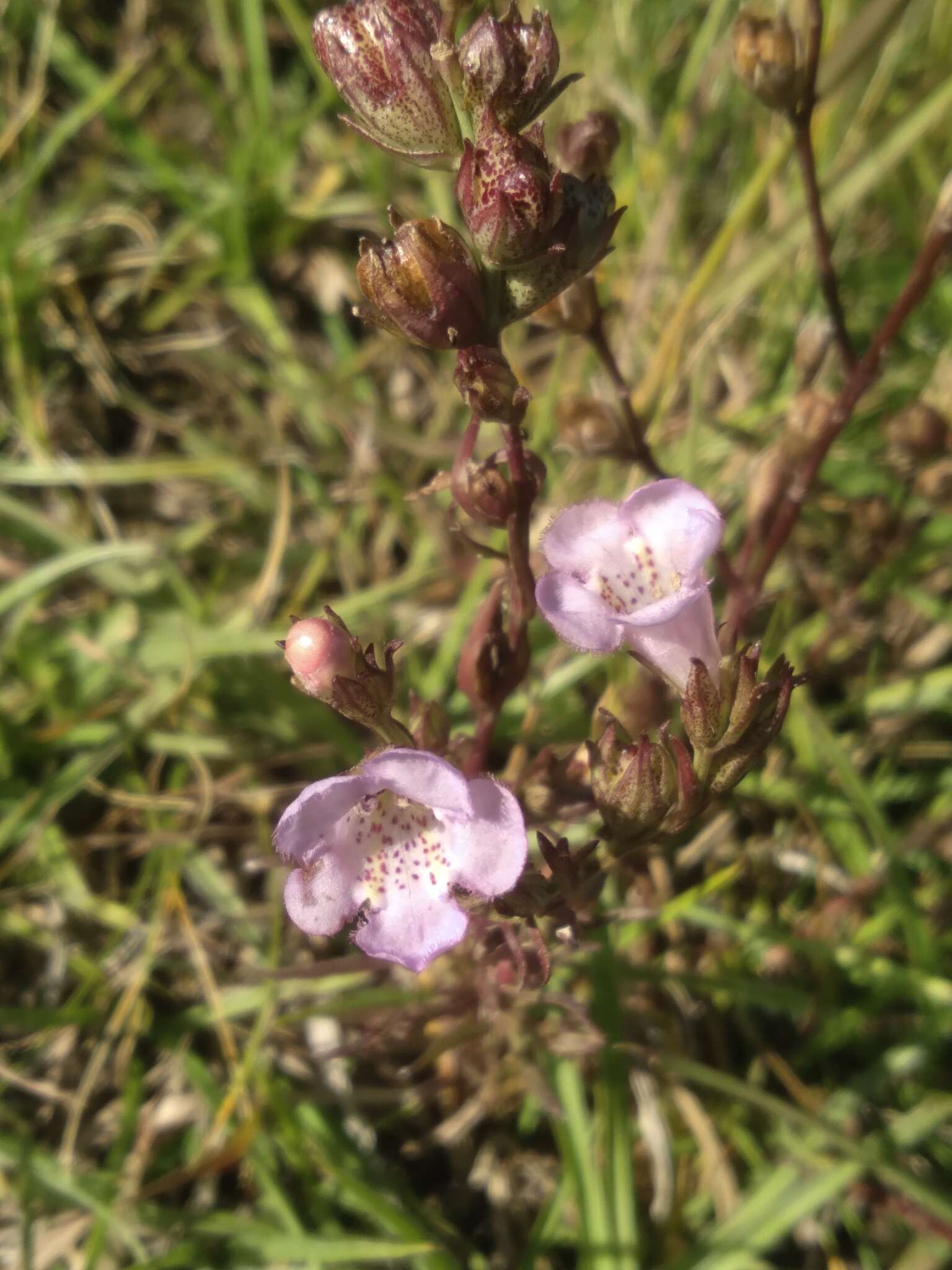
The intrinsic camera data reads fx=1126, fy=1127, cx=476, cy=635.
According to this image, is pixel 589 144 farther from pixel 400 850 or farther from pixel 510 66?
pixel 400 850

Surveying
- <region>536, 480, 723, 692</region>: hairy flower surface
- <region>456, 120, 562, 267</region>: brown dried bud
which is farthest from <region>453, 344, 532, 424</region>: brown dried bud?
<region>536, 480, 723, 692</region>: hairy flower surface

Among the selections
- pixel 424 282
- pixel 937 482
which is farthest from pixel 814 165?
pixel 424 282

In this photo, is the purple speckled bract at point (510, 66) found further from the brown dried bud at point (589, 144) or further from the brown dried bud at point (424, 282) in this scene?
the brown dried bud at point (589, 144)

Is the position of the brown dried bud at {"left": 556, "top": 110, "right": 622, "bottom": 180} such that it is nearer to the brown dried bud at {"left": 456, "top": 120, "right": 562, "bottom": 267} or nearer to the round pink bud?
the brown dried bud at {"left": 456, "top": 120, "right": 562, "bottom": 267}

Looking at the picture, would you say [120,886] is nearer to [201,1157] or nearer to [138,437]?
[201,1157]

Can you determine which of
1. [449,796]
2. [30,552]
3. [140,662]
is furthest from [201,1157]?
[30,552]
